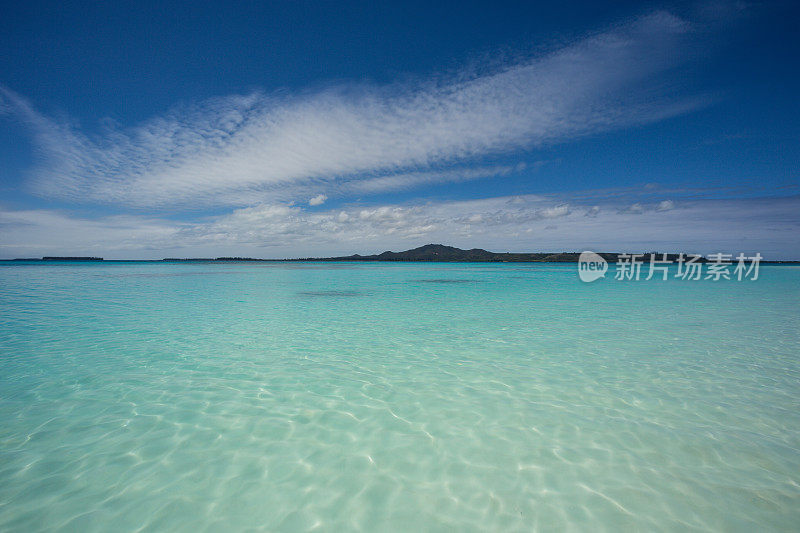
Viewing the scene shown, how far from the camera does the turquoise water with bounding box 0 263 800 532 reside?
3361 millimetres

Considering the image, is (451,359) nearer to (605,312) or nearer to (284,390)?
(284,390)

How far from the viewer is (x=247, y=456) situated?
13.9 ft

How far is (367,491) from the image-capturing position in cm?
366

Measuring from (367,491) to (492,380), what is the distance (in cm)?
374

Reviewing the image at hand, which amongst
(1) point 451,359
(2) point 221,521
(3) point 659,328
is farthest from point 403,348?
(3) point 659,328

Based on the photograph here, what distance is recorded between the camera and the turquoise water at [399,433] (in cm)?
336

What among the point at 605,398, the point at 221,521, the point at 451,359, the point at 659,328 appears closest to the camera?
the point at 221,521

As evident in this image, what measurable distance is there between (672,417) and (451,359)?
407cm

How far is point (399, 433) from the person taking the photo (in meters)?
4.80

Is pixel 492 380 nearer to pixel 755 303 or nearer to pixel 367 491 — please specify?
pixel 367 491

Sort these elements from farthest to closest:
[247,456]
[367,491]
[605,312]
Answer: [605,312], [247,456], [367,491]

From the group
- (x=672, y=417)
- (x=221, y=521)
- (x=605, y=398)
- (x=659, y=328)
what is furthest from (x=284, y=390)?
(x=659, y=328)

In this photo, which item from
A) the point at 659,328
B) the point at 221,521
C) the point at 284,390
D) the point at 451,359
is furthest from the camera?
the point at 659,328

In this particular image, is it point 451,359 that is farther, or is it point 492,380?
point 451,359
